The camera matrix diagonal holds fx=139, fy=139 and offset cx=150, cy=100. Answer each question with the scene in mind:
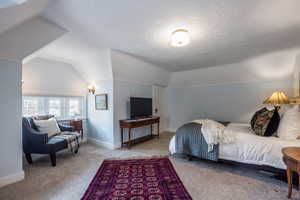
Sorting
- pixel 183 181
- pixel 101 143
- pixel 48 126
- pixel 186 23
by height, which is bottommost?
pixel 183 181

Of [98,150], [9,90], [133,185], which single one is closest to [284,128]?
[133,185]

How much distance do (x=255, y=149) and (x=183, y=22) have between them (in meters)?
2.28

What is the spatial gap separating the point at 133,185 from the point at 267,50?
407 centimetres

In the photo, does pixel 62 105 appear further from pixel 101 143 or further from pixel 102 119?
pixel 101 143

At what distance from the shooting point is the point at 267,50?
130 inches

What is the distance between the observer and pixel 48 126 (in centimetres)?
310

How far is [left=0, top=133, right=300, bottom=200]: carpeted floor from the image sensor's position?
1.85 m

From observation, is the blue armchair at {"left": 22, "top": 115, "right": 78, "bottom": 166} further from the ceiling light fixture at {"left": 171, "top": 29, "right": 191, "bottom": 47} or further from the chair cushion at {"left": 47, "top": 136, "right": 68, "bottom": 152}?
the ceiling light fixture at {"left": 171, "top": 29, "right": 191, "bottom": 47}

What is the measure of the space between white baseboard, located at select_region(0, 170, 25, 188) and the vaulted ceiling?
2.43 m

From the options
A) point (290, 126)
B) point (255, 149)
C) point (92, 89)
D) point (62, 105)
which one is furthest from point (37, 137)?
point (290, 126)

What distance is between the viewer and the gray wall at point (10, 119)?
211 cm

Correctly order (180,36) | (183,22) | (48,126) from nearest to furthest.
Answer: (183,22) → (180,36) → (48,126)

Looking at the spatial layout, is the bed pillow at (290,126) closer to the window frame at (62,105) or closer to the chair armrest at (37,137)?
the chair armrest at (37,137)

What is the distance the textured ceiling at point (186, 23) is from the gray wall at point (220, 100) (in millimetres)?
1486
